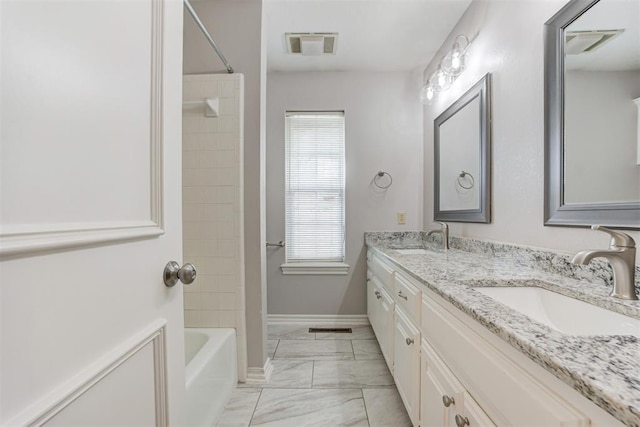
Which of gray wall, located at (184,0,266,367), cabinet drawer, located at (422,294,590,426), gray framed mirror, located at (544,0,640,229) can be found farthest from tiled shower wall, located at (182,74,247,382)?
gray framed mirror, located at (544,0,640,229)

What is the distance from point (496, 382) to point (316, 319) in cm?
228

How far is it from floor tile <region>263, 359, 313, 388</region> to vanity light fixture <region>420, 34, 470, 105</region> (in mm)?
2331

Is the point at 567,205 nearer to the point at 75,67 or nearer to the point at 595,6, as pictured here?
the point at 595,6

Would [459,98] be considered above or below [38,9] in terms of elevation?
above

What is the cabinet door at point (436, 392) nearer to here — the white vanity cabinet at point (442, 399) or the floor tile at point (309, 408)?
the white vanity cabinet at point (442, 399)

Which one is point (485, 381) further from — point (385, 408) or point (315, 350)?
point (315, 350)

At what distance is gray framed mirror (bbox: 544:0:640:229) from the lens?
0.93m

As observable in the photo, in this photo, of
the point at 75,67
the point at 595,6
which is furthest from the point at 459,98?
the point at 75,67

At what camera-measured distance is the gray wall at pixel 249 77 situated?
1.85 m

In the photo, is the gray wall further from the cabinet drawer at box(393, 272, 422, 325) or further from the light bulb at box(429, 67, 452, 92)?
the light bulb at box(429, 67, 452, 92)

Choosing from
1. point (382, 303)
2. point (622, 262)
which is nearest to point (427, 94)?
point (382, 303)

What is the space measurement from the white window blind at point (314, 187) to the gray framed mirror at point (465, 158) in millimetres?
908

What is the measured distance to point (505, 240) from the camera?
1.59 m

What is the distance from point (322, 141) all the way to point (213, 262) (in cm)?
160
